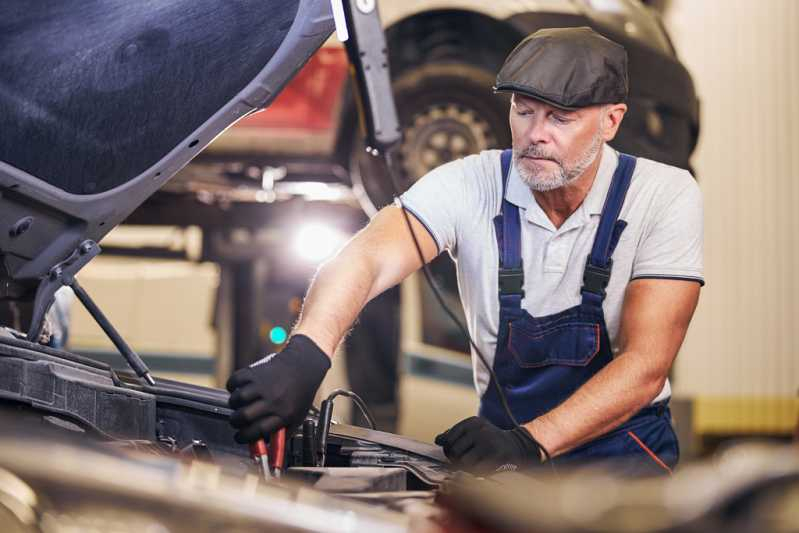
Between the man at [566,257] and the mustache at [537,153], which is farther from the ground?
the mustache at [537,153]

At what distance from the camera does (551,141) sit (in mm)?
2266

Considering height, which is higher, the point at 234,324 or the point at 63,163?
the point at 63,163

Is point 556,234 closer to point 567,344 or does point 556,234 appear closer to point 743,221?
point 567,344

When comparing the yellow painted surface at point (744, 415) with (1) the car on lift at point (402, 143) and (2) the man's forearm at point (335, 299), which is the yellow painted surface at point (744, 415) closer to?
(1) the car on lift at point (402, 143)

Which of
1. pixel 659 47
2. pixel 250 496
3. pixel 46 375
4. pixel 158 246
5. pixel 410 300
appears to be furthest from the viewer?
pixel 158 246

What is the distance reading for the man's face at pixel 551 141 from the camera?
2.25 m

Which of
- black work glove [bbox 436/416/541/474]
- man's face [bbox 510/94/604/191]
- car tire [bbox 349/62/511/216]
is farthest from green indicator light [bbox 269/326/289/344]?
black work glove [bbox 436/416/541/474]

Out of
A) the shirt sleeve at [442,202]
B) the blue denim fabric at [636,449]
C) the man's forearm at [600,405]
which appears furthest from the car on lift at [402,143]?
the man's forearm at [600,405]

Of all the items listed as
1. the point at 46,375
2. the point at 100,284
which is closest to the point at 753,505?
the point at 46,375

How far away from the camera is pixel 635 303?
2.25 metres

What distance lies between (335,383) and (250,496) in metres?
4.58

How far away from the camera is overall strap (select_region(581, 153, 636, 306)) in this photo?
2307 mm

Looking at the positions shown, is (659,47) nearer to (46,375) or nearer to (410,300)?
(410,300)

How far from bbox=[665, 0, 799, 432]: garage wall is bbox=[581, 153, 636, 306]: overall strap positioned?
4.87 meters
